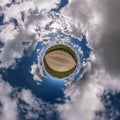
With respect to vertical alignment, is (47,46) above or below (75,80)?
above

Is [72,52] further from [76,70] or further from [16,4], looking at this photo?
[16,4]

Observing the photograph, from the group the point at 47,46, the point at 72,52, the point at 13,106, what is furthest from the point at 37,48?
the point at 13,106

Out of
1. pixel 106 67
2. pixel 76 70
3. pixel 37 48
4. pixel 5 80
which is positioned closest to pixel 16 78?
pixel 5 80

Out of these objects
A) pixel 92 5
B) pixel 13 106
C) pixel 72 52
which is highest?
pixel 92 5

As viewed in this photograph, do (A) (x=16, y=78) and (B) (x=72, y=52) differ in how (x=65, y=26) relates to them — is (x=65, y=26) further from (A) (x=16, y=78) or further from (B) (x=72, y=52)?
(A) (x=16, y=78)

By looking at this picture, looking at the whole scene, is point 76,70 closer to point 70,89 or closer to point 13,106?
point 70,89

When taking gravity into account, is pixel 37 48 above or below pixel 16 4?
below
